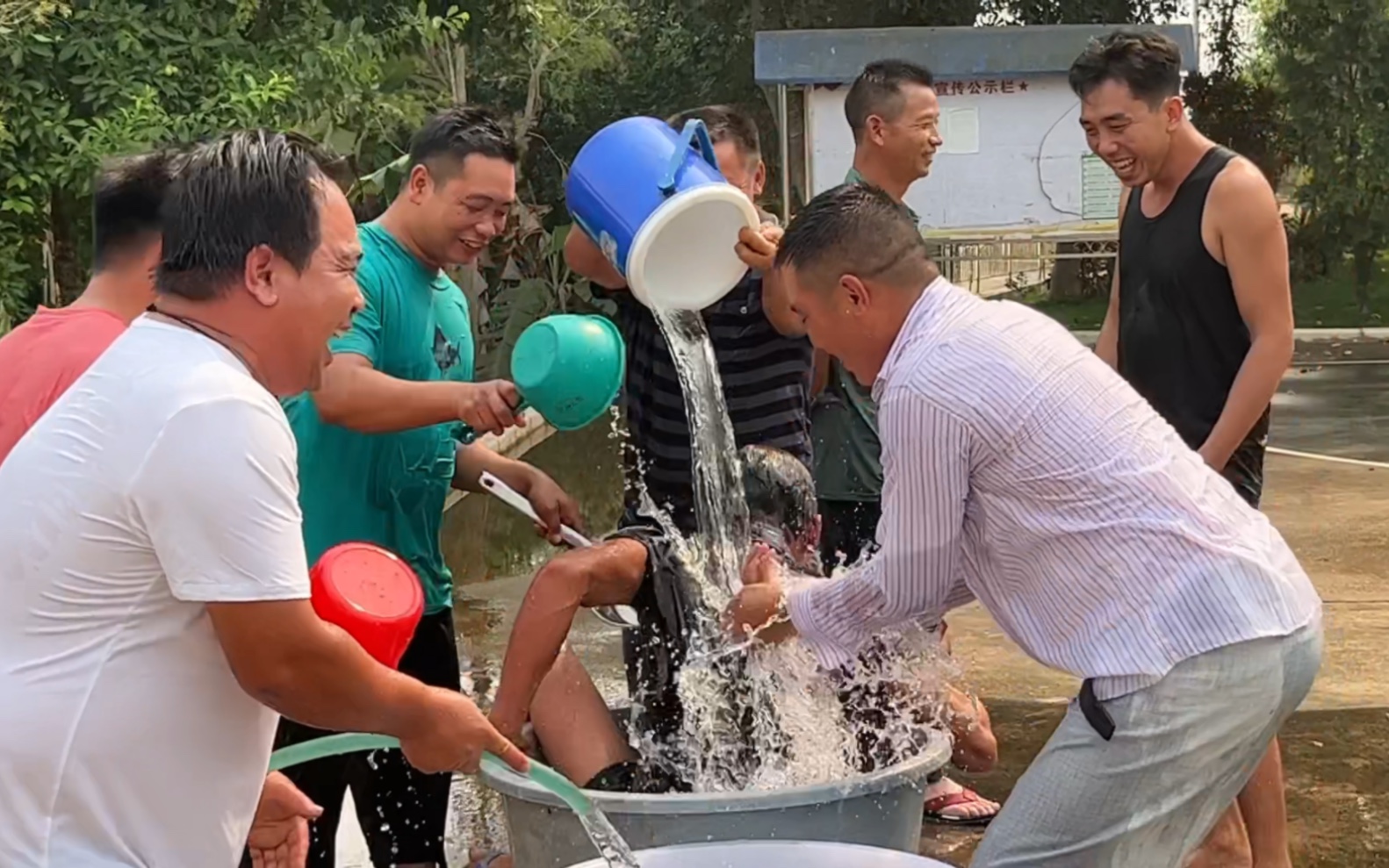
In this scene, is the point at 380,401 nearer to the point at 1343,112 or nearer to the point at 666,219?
the point at 666,219

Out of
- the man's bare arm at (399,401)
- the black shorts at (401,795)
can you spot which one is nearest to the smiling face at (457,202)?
the man's bare arm at (399,401)

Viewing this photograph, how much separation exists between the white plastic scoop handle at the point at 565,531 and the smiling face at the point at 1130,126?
1.40 meters

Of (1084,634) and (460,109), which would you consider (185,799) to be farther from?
(460,109)

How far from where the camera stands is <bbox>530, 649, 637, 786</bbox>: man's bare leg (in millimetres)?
3205

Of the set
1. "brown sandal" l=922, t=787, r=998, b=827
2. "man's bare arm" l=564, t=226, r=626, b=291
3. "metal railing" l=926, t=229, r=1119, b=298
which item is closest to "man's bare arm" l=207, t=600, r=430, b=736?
"man's bare arm" l=564, t=226, r=626, b=291

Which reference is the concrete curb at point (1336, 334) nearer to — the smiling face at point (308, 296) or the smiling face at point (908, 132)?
the smiling face at point (908, 132)

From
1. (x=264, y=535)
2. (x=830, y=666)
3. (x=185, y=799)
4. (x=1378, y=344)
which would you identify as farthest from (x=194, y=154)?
(x=1378, y=344)

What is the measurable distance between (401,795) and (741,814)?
111 cm

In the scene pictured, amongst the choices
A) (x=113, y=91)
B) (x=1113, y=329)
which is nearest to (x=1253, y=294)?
(x=1113, y=329)

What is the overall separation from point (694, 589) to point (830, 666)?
0.69 metres

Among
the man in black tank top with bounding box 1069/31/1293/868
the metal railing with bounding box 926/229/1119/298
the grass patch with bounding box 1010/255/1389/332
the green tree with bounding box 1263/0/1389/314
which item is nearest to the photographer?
the man in black tank top with bounding box 1069/31/1293/868

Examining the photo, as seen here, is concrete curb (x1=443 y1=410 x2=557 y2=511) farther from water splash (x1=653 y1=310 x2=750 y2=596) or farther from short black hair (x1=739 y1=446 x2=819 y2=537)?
short black hair (x1=739 y1=446 x2=819 y2=537)

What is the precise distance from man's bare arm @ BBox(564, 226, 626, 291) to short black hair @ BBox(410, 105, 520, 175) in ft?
0.95

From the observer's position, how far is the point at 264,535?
5.57 ft
